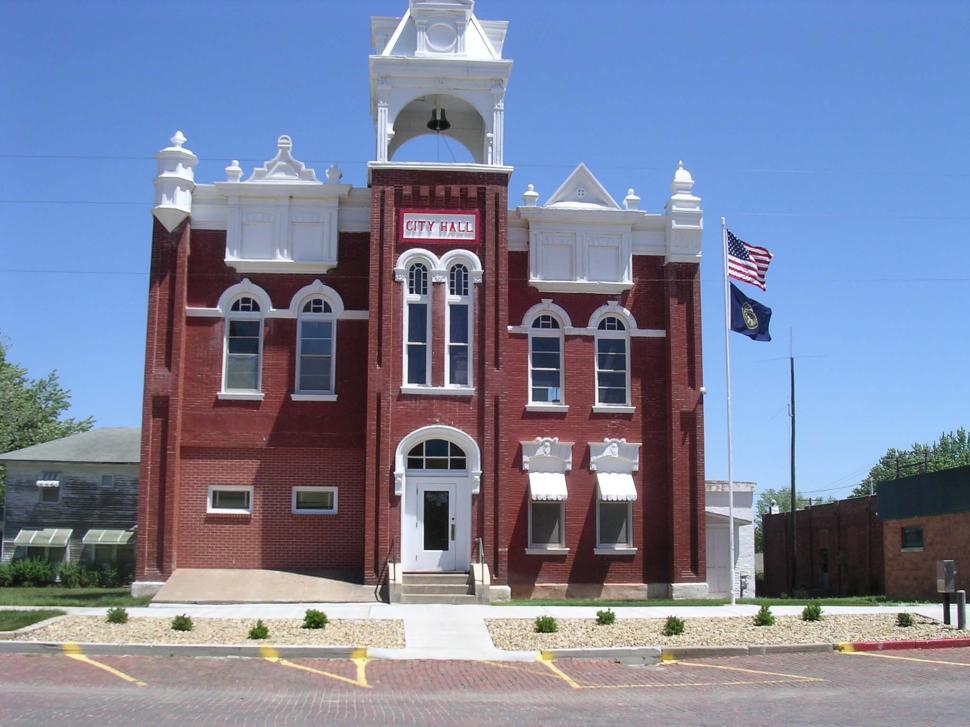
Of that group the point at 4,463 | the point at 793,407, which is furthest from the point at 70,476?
the point at 793,407

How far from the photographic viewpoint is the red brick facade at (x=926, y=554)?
3116cm

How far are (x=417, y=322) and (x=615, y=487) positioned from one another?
639 cm

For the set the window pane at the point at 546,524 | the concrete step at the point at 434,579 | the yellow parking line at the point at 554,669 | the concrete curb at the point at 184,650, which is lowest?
the yellow parking line at the point at 554,669

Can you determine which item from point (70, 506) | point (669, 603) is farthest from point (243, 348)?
point (70, 506)

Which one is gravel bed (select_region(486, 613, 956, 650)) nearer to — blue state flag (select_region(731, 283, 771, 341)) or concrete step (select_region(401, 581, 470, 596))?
concrete step (select_region(401, 581, 470, 596))

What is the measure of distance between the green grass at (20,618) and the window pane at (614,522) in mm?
13303

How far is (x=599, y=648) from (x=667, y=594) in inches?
424

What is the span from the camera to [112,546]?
35781 millimetres

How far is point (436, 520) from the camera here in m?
26.9

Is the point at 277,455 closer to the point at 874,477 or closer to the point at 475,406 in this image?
the point at 475,406

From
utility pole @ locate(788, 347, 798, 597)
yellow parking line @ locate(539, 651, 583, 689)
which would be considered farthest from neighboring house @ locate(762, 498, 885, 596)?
yellow parking line @ locate(539, 651, 583, 689)

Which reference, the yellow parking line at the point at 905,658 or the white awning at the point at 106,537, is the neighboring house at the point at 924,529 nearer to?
the yellow parking line at the point at 905,658

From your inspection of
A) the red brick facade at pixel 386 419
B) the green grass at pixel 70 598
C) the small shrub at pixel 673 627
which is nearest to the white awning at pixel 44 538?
the green grass at pixel 70 598

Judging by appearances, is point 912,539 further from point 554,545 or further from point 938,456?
point 938,456
